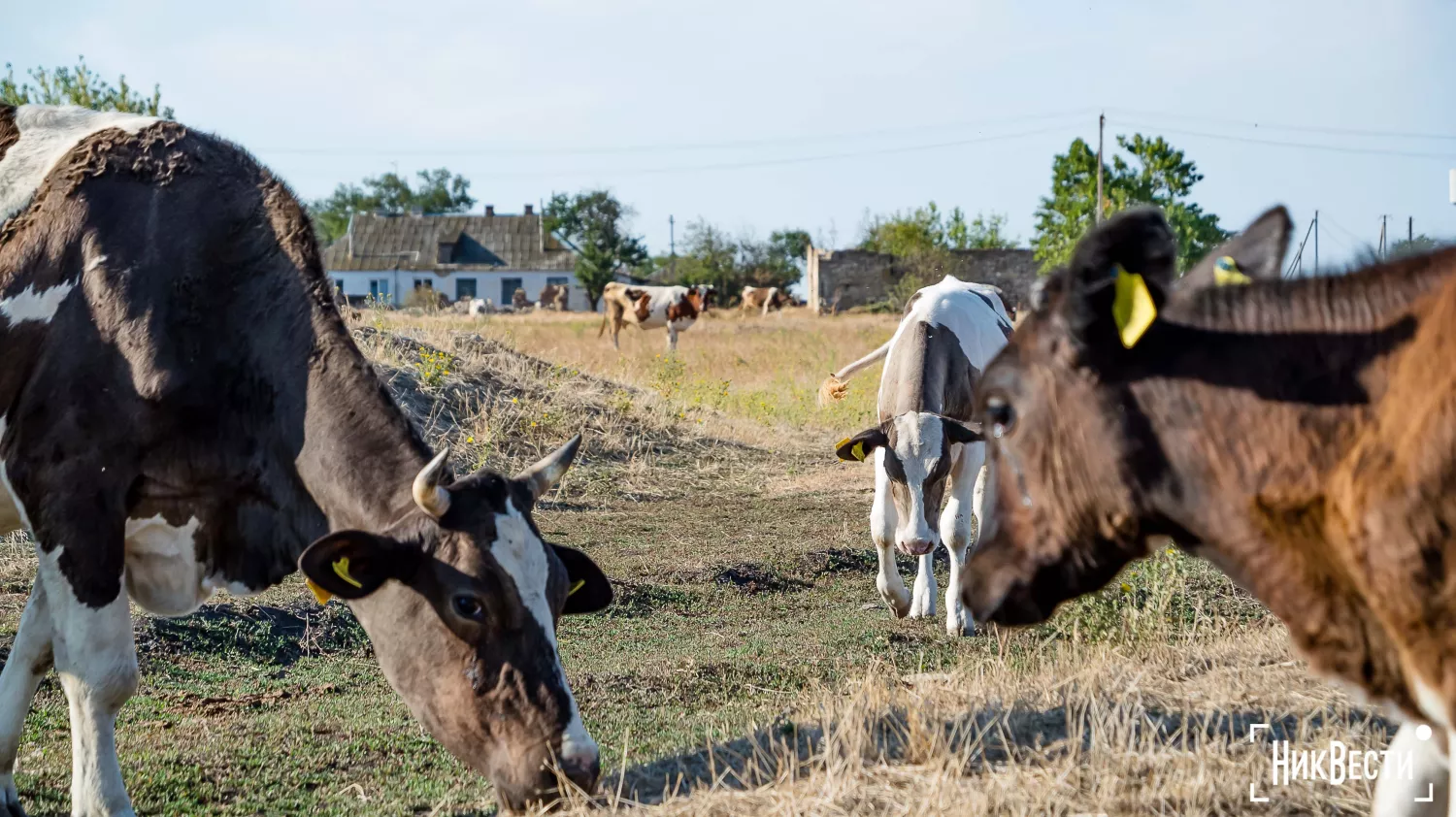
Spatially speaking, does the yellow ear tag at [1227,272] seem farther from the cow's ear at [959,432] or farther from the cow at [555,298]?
the cow at [555,298]

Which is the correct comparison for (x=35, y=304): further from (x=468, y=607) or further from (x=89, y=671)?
(x=468, y=607)

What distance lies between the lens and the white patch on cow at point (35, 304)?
5277 millimetres

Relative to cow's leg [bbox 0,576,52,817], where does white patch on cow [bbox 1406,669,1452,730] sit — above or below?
above

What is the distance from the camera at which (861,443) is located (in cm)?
877

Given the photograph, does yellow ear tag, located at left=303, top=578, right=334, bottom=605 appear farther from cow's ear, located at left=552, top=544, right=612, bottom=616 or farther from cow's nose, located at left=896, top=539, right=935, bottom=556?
cow's nose, located at left=896, top=539, right=935, bottom=556

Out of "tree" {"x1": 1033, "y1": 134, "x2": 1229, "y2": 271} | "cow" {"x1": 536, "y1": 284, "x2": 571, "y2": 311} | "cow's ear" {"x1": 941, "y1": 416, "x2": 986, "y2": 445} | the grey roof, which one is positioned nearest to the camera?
"cow's ear" {"x1": 941, "y1": 416, "x2": 986, "y2": 445}

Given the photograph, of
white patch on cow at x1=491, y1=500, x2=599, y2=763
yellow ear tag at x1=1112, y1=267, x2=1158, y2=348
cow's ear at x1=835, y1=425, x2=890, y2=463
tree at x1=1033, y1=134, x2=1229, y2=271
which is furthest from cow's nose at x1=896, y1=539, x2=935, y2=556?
tree at x1=1033, y1=134, x2=1229, y2=271

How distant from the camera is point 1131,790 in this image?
14.1 ft

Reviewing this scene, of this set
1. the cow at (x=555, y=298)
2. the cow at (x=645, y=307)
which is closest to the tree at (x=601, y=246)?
the cow at (x=555, y=298)

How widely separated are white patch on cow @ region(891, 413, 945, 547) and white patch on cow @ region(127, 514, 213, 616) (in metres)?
4.47

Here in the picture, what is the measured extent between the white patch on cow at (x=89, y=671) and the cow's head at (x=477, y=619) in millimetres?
1096

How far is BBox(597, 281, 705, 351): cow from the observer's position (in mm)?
39406

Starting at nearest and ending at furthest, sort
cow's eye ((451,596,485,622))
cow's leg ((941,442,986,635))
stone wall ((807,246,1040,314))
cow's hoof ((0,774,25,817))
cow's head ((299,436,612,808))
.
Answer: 1. cow's head ((299,436,612,808))
2. cow's eye ((451,596,485,622))
3. cow's hoof ((0,774,25,817))
4. cow's leg ((941,442,986,635))
5. stone wall ((807,246,1040,314))

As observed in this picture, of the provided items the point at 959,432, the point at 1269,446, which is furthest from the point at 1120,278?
the point at 959,432
